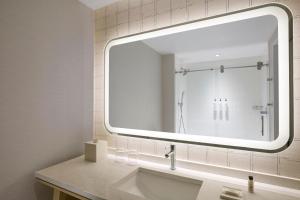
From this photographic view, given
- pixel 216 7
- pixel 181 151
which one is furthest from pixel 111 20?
pixel 181 151

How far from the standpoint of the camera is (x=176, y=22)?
1.19 m

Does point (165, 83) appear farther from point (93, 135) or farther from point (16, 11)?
point (16, 11)

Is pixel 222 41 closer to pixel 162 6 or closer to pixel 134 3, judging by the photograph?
pixel 162 6

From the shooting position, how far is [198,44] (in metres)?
1.15

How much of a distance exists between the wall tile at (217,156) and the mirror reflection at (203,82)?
0.34ft

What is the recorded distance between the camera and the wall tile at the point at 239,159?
0.99 metres

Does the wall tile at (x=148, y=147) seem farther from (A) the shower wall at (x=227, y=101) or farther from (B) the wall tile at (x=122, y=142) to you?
(A) the shower wall at (x=227, y=101)

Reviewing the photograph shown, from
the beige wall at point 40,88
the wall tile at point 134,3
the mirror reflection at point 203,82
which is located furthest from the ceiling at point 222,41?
the beige wall at point 40,88

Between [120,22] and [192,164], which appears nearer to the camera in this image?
[192,164]

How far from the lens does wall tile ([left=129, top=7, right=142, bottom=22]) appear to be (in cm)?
134

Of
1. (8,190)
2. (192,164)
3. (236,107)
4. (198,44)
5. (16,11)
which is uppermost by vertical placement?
(16,11)

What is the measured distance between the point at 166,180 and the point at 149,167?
0.50 feet

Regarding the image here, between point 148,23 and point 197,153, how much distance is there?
1022 millimetres

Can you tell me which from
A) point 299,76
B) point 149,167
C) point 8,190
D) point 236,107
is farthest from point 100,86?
point 299,76
